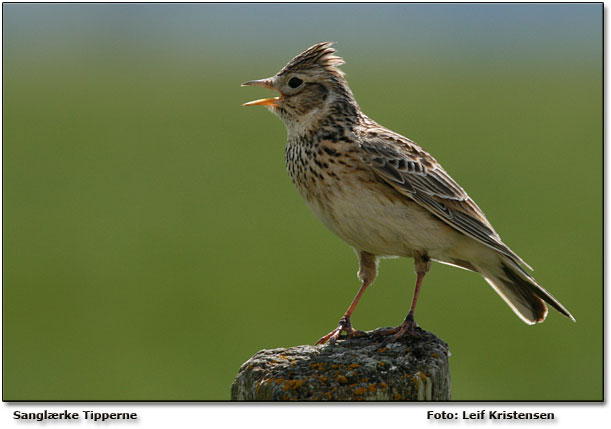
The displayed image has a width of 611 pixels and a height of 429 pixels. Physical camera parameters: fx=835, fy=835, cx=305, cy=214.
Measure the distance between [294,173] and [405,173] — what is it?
81 centimetres

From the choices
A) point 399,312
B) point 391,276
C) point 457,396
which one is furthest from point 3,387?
point 391,276

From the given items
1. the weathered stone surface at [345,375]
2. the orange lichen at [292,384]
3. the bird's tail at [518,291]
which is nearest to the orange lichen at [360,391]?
the weathered stone surface at [345,375]

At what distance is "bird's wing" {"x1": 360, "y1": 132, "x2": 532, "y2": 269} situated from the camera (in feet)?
19.1

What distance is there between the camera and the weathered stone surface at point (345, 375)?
4477 mm

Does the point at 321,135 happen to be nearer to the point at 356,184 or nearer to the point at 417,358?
the point at 356,184

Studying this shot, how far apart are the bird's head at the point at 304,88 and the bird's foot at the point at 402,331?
5.50ft

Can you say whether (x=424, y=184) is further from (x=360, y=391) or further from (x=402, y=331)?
(x=360, y=391)

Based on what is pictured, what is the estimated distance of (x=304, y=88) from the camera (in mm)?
6277

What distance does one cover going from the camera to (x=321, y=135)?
605 centimetres

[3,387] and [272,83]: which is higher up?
[272,83]

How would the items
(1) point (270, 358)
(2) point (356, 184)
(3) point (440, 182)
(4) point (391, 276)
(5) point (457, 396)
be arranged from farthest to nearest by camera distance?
(4) point (391, 276), (5) point (457, 396), (3) point (440, 182), (2) point (356, 184), (1) point (270, 358)

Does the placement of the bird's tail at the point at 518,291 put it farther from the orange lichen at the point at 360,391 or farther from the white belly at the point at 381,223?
the orange lichen at the point at 360,391

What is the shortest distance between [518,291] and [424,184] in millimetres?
1124

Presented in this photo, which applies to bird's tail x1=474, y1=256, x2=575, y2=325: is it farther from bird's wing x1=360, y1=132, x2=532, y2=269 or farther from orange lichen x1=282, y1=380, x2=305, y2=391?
orange lichen x1=282, y1=380, x2=305, y2=391
